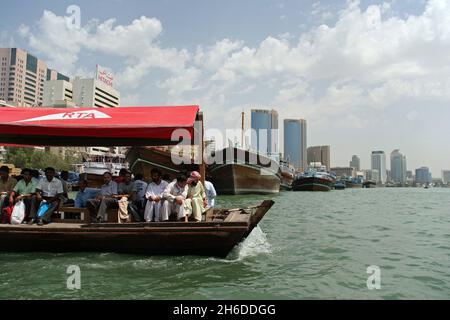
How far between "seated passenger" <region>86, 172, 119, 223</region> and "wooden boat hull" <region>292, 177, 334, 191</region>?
4021 centimetres

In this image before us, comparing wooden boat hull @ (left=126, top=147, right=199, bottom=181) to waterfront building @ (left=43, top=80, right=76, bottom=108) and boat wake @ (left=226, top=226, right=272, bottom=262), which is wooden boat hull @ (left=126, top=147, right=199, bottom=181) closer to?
boat wake @ (left=226, top=226, right=272, bottom=262)

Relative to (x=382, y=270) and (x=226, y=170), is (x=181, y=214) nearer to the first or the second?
(x=382, y=270)

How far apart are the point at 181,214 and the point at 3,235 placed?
3.19 meters

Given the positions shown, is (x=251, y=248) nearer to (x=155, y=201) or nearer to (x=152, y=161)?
(x=155, y=201)

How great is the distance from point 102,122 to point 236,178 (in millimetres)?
21677

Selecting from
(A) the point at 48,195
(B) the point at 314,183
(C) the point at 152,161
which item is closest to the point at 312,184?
(B) the point at 314,183

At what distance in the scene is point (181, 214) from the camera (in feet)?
22.6

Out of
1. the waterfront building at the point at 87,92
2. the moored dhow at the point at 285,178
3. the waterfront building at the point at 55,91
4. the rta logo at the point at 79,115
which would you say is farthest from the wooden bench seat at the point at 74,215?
the waterfront building at the point at 55,91

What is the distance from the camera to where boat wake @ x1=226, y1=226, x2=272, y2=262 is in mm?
7078

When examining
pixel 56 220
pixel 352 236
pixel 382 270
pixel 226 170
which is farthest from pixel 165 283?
pixel 226 170

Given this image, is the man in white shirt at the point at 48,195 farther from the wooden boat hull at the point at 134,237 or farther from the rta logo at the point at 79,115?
the rta logo at the point at 79,115

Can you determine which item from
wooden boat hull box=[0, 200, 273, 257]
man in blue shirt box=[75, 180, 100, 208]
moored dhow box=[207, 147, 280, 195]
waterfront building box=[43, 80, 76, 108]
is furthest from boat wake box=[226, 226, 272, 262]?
waterfront building box=[43, 80, 76, 108]

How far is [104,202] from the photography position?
7152mm
